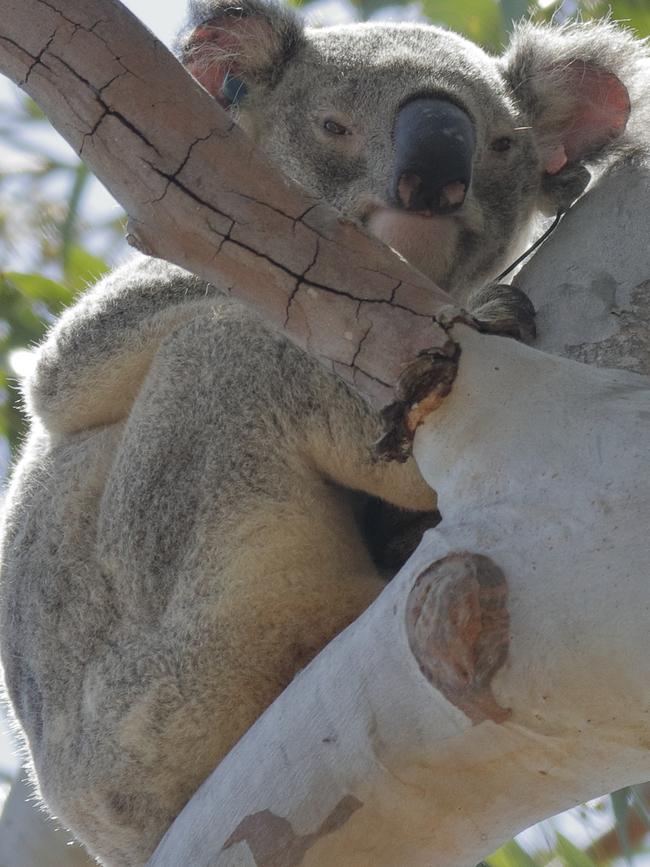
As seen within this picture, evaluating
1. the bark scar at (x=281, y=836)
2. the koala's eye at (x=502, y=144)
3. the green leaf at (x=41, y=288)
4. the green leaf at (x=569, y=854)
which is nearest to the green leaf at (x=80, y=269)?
the green leaf at (x=41, y=288)

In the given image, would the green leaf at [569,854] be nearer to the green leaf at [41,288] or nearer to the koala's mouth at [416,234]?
the koala's mouth at [416,234]

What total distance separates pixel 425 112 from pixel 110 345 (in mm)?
941

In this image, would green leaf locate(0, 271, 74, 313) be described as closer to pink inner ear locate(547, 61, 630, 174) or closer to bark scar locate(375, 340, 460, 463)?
pink inner ear locate(547, 61, 630, 174)

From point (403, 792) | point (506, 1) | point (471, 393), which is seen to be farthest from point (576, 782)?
point (506, 1)

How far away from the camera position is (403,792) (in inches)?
70.6

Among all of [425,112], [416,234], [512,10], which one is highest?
[512,10]

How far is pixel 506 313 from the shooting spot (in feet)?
7.14

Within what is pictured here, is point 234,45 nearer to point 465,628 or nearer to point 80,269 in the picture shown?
point 80,269

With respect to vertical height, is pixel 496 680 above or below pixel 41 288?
below

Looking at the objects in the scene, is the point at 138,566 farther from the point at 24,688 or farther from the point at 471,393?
the point at 471,393

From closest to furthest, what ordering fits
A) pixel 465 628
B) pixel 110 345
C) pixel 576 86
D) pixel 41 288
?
pixel 465 628
pixel 110 345
pixel 576 86
pixel 41 288

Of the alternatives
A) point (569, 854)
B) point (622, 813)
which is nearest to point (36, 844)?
point (569, 854)

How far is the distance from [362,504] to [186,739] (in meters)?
Result: 0.64

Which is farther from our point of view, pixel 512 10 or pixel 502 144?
pixel 512 10
